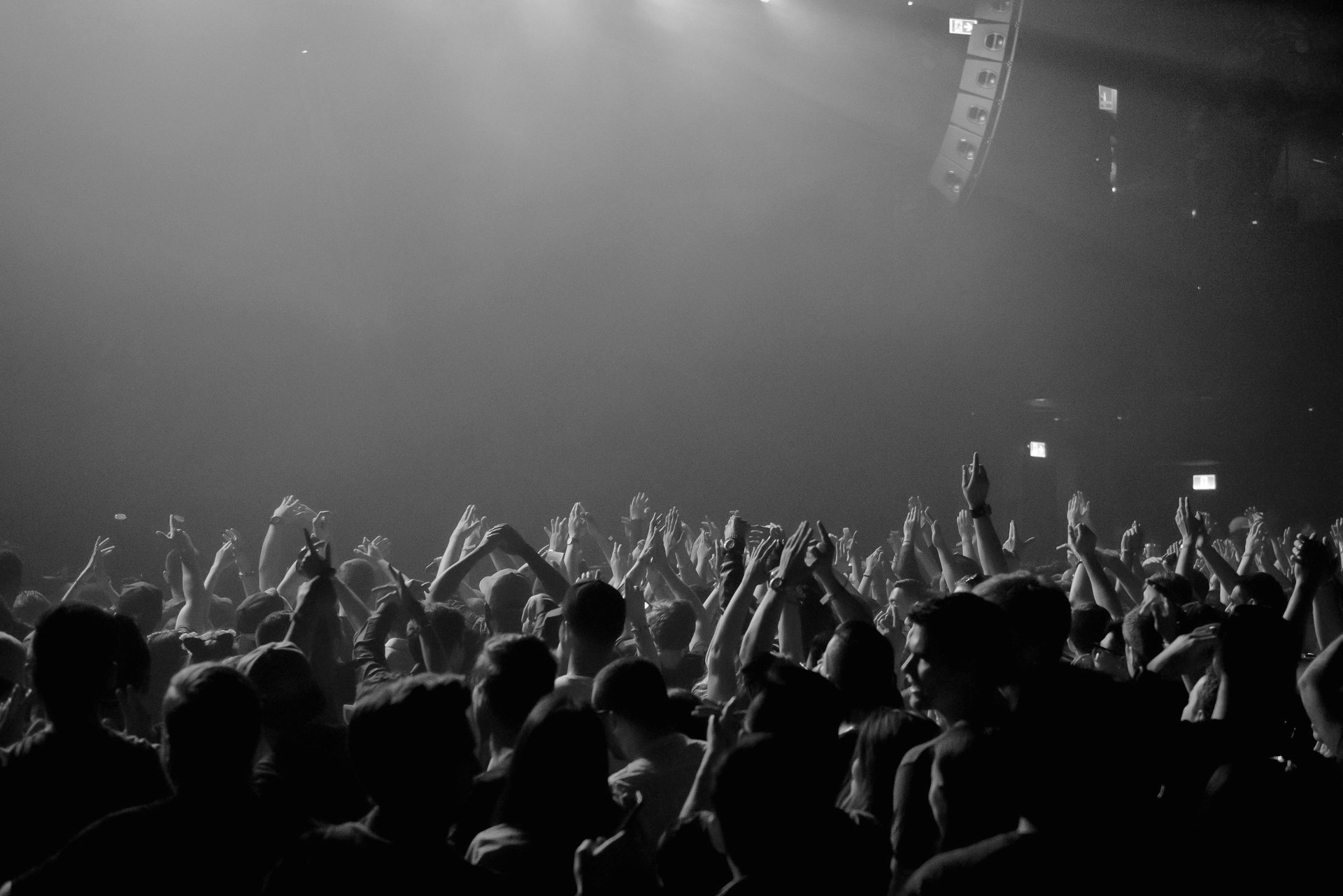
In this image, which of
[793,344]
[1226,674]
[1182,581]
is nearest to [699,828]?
[1226,674]

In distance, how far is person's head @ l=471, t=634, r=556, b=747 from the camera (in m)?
2.24

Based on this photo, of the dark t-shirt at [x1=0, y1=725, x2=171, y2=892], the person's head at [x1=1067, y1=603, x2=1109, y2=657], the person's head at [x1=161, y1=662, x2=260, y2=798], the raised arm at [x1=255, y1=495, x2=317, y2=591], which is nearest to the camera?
the person's head at [x1=161, y1=662, x2=260, y2=798]

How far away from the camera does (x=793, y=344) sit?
14656 millimetres

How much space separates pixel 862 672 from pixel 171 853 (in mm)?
1567

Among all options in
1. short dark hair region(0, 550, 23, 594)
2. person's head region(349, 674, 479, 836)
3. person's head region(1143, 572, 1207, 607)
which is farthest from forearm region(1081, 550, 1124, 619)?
short dark hair region(0, 550, 23, 594)

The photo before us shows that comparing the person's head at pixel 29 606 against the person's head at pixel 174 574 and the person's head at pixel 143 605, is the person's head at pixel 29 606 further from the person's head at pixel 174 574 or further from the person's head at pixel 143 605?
the person's head at pixel 174 574

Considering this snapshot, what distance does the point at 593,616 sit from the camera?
114 inches

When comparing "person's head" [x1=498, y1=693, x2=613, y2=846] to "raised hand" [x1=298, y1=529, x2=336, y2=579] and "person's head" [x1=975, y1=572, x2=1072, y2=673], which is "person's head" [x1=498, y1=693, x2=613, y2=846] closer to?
"person's head" [x1=975, y1=572, x2=1072, y2=673]

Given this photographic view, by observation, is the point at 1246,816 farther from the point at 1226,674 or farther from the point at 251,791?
the point at 251,791

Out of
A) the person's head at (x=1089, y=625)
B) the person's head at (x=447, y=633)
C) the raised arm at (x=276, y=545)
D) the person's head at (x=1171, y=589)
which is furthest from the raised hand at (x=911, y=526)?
the raised arm at (x=276, y=545)

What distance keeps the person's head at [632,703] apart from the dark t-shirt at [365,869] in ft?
2.82

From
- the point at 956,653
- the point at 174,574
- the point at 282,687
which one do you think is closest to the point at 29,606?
the point at 174,574

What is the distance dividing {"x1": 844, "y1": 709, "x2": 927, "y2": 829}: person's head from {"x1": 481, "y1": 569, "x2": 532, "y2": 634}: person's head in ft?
6.80

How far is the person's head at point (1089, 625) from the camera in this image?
346cm
